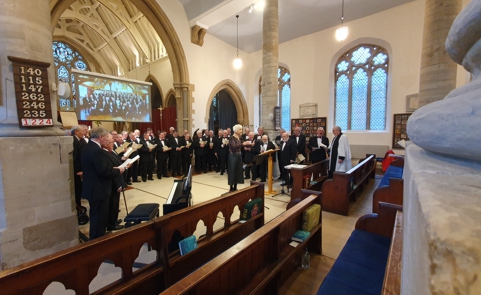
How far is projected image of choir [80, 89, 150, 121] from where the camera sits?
702 centimetres

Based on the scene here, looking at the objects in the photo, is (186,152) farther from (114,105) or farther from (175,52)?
(175,52)

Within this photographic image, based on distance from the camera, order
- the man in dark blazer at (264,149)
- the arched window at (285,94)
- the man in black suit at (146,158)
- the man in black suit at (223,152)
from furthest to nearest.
Answer: 1. the arched window at (285,94)
2. the man in black suit at (223,152)
3. the man in black suit at (146,158)
4. the man in dark blazer at (264,149)

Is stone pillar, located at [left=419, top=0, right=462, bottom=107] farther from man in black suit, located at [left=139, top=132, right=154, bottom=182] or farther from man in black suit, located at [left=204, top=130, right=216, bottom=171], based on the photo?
man in black suit, located at [left=139, top=132, right=154, bottom=182]

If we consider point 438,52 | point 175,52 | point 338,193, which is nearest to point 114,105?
point 175,52

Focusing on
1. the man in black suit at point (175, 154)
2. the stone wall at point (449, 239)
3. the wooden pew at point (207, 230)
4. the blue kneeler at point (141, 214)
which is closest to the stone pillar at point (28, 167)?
the blue kneeler at point (141, 214)

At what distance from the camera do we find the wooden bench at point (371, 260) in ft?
4.09

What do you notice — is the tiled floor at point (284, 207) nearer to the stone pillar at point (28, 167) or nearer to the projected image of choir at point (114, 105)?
the stone pillar at point (28, 167)

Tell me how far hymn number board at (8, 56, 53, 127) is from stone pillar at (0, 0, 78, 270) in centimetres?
6

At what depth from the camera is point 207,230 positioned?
88.7 inches

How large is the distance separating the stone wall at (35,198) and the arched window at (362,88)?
31.3 feet

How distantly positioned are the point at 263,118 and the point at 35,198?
5.86 m

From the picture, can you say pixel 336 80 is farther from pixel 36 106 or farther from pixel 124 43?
pixel 124 43

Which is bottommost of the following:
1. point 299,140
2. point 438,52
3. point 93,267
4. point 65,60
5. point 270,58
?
point 93,267

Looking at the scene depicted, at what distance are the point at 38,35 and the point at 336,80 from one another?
381 inches
